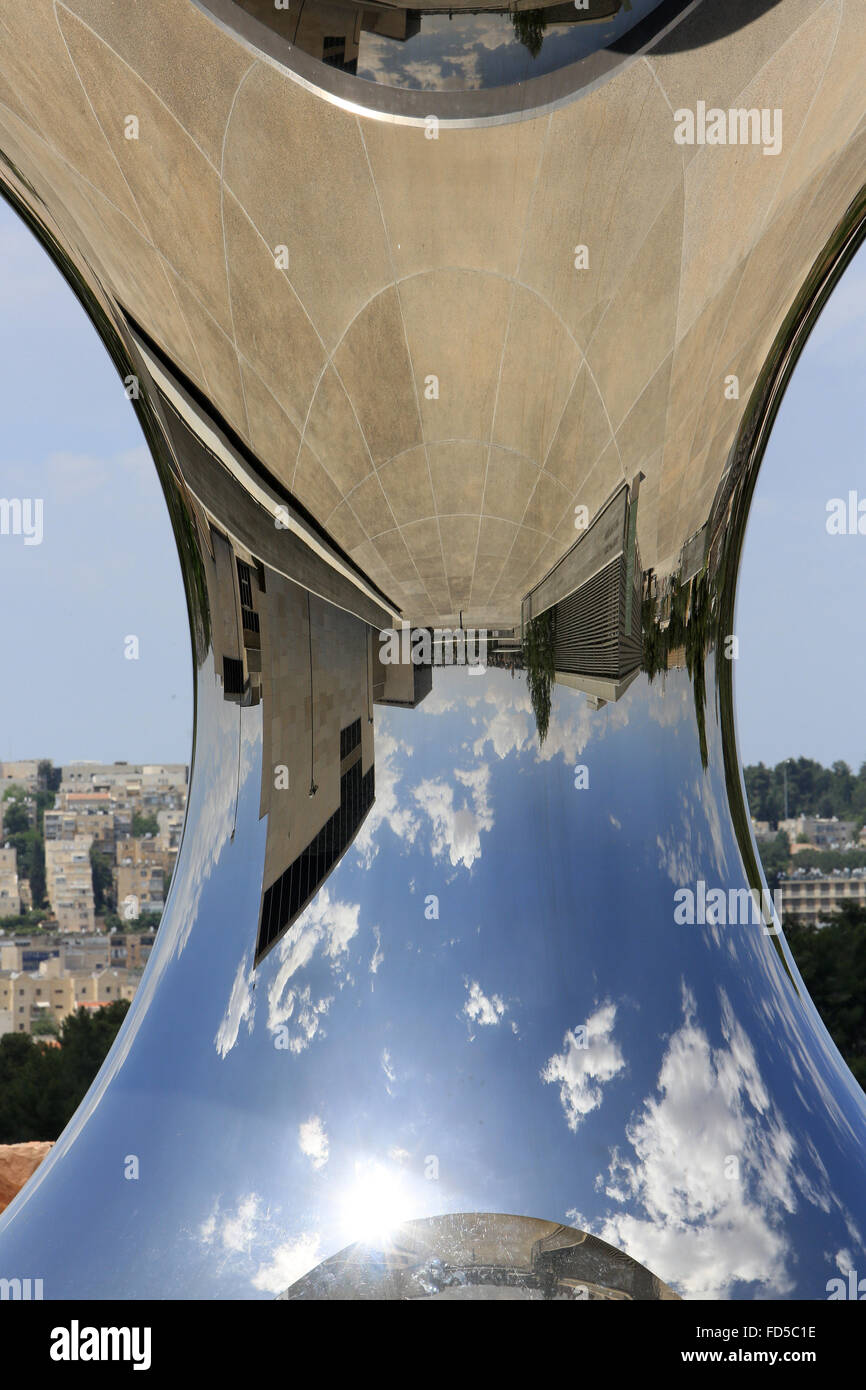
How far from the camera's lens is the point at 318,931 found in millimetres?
1024

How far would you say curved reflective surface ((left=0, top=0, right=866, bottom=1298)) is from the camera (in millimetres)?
890

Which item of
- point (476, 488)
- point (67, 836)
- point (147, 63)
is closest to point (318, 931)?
point (476, 488)

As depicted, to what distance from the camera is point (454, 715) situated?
1062 mm

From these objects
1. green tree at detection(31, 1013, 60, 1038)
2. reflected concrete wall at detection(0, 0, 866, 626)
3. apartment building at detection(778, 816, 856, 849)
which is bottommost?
green tree at detection(31, 1013, 60, 1038)

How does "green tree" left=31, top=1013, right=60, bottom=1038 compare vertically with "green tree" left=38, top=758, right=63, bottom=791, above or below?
below

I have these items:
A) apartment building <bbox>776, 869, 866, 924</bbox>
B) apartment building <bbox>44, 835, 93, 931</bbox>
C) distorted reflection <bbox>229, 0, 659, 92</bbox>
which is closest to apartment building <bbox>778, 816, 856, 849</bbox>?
apartment building <bbox>776, 869, 866, 924</bbox>

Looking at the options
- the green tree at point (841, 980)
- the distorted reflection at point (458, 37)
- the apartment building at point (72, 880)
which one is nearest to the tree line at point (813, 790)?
the green tree at point (841, 980)

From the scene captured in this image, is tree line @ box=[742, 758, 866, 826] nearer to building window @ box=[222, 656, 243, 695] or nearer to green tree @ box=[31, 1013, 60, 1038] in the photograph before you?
green tree @ box=[31, 1013, 60, 1038]

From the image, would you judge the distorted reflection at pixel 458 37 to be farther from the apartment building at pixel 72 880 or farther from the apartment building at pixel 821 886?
the apartment building at pixel 72 880

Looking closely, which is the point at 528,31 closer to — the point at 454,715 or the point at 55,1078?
the point at 454,715

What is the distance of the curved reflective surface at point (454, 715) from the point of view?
2.92ft

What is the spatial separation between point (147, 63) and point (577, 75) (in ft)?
1.18

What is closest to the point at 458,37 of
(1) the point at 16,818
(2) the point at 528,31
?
(2) the point at 528,31
